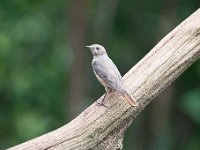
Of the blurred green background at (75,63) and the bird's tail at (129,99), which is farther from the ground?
the blurred green background at (75,63)

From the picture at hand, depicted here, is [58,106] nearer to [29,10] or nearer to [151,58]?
[29,10]

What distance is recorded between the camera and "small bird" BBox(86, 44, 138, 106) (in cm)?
588

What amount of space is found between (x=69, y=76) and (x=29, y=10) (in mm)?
1109

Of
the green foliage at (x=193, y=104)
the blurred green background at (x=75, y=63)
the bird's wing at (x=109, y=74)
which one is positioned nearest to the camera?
the bird's wing at (x=109, y=74)

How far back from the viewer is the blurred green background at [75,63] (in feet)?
36.8

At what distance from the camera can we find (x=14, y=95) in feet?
37.8

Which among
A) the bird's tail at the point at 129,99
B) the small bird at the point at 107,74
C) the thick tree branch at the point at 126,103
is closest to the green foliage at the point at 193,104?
the small bird at the point at 107,74

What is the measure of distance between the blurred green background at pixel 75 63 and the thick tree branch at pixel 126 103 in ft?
14.8

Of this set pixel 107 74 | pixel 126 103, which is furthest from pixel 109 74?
pixel 126 103

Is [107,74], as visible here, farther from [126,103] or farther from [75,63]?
[75,63]

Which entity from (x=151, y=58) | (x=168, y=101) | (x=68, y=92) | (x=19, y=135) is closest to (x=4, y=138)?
(x=19, y=135)

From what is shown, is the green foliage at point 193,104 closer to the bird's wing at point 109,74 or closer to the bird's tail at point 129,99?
the bird's wing at point 109,74

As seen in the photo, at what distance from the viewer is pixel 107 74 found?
6195 millimetres

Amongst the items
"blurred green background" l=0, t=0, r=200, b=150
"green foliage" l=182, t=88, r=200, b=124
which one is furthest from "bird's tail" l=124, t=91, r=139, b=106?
"blurred green background" l=0, t=0, r=200, b=150
